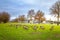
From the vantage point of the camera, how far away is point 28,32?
3.08 metres

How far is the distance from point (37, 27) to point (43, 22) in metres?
0.18

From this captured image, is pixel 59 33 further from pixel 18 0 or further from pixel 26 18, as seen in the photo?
pixel 18 0

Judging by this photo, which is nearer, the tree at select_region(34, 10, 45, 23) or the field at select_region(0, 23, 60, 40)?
the field at select_region(0, 23, 60, 40)

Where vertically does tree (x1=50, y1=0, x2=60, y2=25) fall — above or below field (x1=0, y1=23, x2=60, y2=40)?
above

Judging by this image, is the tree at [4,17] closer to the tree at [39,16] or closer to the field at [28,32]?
the field at [28,32]

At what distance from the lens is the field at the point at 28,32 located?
9.81ft

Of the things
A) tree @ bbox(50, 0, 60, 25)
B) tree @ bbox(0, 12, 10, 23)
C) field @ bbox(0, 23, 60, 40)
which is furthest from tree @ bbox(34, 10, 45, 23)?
tree @ bbox(0, 12, 10, 23)

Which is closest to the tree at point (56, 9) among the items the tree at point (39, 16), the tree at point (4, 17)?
the tree at point (39, 16)

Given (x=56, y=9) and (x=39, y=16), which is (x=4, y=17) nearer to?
(x=39, y=16)

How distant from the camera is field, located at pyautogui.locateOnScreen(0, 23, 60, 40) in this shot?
2991 millimetres

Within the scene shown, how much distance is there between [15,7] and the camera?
3.16m

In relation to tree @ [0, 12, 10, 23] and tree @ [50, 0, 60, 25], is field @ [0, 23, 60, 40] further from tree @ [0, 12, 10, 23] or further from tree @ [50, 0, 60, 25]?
tree @ [50, 0, 60, 25]

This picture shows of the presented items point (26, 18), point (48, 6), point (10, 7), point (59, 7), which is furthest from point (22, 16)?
point (59, 7)

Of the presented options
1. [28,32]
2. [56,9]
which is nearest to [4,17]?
[28,32]
